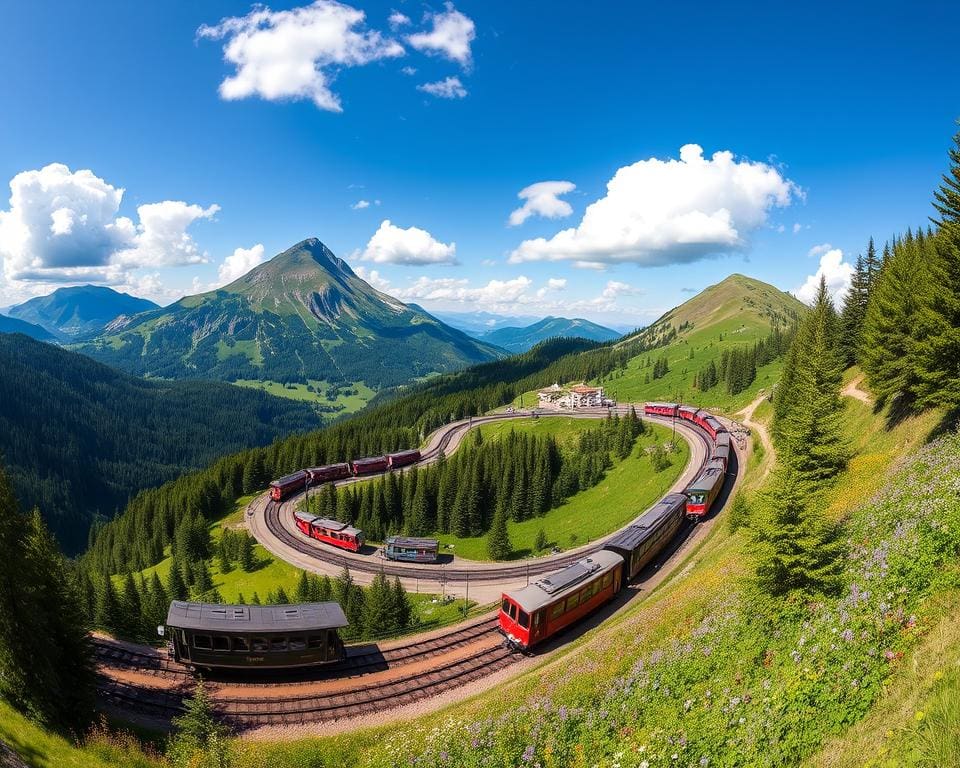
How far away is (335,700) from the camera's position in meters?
32.2

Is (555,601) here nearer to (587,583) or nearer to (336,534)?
(587,583)

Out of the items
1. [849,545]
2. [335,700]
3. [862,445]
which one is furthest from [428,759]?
[862,445]

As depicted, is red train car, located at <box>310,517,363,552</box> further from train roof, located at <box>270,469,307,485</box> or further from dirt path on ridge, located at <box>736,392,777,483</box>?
dirt path on ridge, located at <box>736,392,777,483</box>

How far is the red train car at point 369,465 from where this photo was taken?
365 ft

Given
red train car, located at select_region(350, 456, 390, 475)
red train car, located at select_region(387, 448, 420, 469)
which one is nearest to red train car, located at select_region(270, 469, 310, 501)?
red train car, located at select_region(350, 456, 390, 475)

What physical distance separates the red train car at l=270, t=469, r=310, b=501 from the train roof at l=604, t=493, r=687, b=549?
244 feet

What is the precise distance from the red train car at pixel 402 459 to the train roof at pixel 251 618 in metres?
79.3

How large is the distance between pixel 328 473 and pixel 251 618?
7671 cm

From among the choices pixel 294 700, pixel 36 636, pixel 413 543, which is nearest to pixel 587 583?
pixel 294 700

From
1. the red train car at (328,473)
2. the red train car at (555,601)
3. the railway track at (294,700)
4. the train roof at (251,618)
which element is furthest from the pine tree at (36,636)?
the red train car at (328,473)

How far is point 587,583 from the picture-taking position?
38.8m

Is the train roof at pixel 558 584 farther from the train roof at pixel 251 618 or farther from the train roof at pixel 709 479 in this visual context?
the train roof at pixel 709 479

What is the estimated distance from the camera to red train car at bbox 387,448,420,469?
11506cm

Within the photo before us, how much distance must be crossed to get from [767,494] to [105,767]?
106 feet
